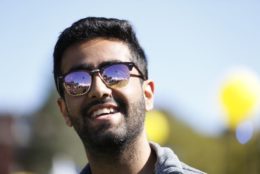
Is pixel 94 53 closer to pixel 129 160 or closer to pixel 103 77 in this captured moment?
pixel 103 77

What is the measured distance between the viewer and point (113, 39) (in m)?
3.57

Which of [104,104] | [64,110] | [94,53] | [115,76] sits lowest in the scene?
[64,110]

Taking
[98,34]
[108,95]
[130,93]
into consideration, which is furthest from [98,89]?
[98,34]

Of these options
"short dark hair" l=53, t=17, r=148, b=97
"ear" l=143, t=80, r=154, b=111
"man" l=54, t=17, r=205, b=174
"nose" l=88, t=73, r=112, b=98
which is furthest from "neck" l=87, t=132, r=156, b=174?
"short dark hair" l=53, t=17, r=148, b=97

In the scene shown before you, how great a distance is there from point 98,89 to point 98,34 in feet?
1.09

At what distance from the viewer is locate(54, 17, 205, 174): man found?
11.0ft

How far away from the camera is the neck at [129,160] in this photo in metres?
3.41

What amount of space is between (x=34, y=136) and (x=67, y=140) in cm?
213

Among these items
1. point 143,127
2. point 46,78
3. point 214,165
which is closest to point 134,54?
point 143,127

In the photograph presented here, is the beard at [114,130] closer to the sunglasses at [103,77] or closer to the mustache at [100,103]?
the mustache at [100,103]

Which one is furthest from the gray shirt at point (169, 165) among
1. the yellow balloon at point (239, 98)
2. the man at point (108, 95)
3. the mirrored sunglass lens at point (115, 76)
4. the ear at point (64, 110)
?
the yellow balloon at point (239, 98)

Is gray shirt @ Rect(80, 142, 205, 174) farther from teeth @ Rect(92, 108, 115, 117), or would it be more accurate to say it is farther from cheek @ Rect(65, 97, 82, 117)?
cheek @ Rect(65, 97, 82, 117)

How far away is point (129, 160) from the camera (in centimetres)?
343

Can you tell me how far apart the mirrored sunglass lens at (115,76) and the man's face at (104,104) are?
3cm
